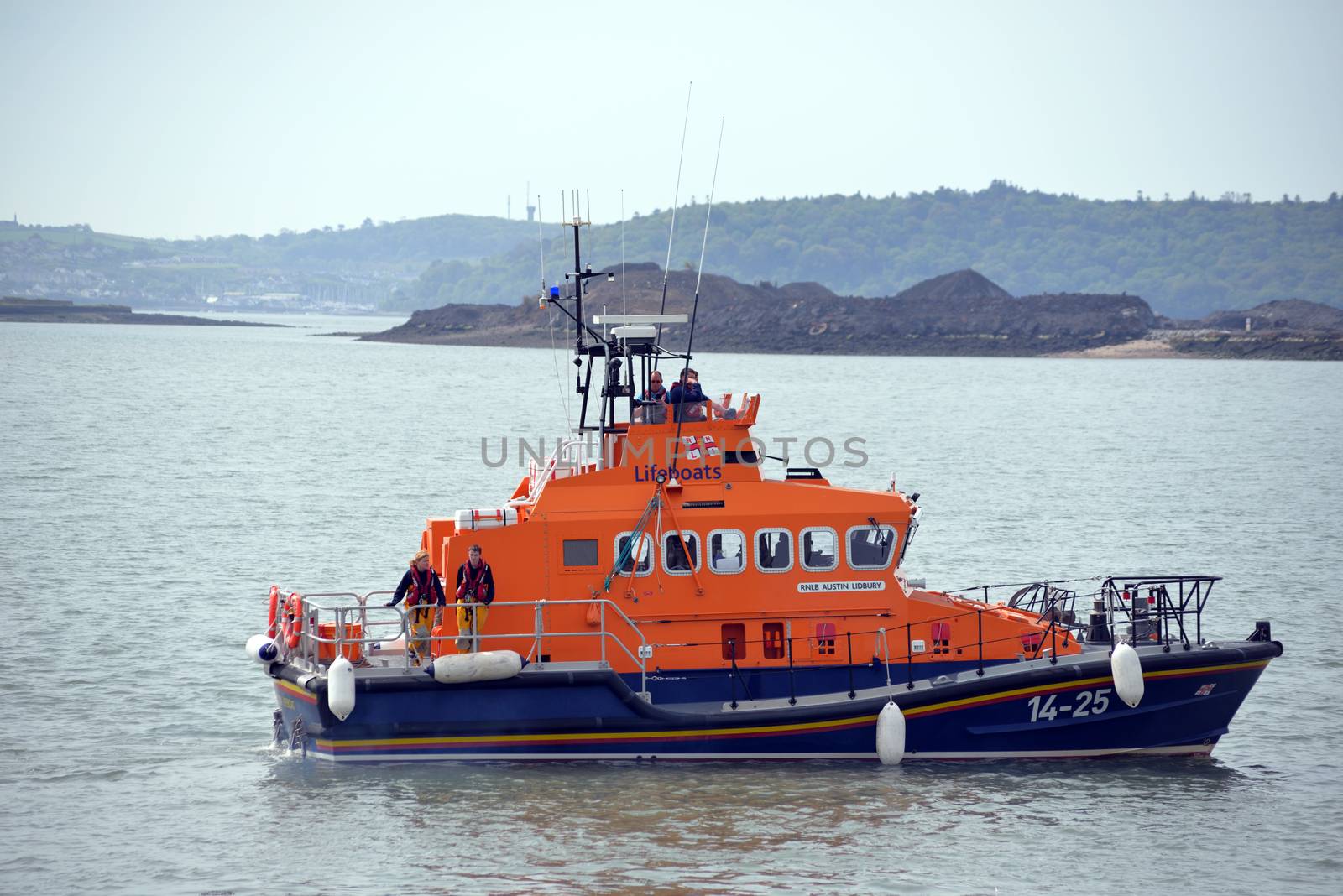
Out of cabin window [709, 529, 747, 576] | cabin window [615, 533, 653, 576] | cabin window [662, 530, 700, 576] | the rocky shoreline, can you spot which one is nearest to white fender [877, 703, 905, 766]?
cabin window [709, 529, 747, 576]

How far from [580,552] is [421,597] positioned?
4.91 feet

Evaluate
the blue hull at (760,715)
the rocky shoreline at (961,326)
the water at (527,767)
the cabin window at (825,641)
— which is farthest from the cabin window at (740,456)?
the rocky shoreline at (961,326)

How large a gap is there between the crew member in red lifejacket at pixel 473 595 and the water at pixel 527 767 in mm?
1350

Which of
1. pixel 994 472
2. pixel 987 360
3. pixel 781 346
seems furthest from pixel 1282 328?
pixel 994 472

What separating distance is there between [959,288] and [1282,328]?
25.3m

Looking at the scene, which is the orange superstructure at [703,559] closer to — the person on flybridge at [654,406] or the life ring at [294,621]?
the person on flybridge at [654,406]

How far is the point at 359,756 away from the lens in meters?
14.0

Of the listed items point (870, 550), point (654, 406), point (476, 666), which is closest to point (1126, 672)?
point (870, 550)

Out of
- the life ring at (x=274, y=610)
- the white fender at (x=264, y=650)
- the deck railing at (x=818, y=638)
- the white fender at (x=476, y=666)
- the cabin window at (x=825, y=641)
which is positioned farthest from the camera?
the life ring at (x=274, y=610)

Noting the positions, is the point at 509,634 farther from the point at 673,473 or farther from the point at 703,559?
the point at 673,473

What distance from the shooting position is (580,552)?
14031mm

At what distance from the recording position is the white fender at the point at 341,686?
1327cm

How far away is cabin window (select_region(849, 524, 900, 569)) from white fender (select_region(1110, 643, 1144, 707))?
7.15 ft

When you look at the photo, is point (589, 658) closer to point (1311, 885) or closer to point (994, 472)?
point (1311, 885)
